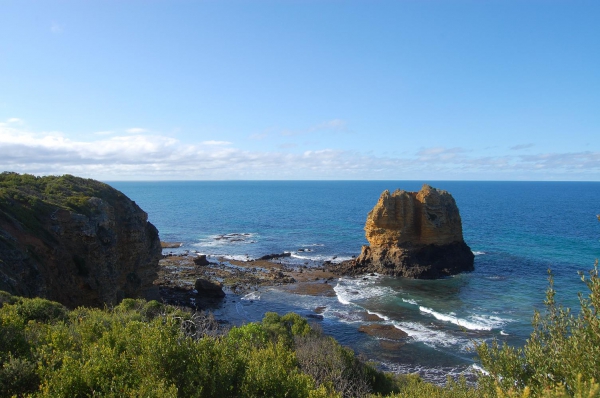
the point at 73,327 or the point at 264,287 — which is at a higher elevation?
the point at 73,327

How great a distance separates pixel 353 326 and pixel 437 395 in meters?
23.5

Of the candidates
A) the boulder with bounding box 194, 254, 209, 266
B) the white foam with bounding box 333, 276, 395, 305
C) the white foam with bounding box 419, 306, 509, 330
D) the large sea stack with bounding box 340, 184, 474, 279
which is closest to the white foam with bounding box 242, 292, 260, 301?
the white foam with bounding box 333, 276, 395, 305

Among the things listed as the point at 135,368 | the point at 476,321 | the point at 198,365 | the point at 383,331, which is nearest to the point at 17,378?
the point at 135,368

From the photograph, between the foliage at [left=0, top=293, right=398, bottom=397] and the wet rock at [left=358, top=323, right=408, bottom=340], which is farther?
the wet rock at [left=358, top=323, right=408, bottom=340]

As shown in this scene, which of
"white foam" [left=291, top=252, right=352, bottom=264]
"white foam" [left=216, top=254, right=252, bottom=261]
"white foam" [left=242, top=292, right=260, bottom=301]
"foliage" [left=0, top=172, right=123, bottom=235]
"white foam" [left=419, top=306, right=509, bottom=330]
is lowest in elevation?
"white foam" [left=242, top=292, right=260, bottom=301]

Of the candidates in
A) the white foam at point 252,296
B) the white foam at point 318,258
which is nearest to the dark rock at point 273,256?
the white foam at point 318,258

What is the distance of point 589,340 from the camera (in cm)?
774

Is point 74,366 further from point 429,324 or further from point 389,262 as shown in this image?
point 389,262

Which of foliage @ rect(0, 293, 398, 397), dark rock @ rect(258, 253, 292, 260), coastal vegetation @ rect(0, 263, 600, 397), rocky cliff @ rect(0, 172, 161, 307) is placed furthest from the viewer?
dark rock @ rect(258, 253, 292, 260)

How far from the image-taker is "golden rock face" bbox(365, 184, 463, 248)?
54.3 metres

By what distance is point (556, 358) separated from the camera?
8.20 meters

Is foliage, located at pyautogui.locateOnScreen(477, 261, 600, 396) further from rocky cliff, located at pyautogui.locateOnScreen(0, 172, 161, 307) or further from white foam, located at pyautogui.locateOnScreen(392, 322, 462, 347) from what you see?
white foam, located at pyautogui.locateOnScreen(392, 322, 462, 347)

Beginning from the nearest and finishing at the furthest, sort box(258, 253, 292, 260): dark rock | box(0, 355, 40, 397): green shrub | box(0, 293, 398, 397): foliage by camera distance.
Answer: box(0, 293, 398, 397): foliage
box(0, 355, 40, 397): green shrub
box(258, 253, 292, 260): dark rock

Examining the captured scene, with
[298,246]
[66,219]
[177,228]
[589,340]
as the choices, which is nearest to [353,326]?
[66,219]
